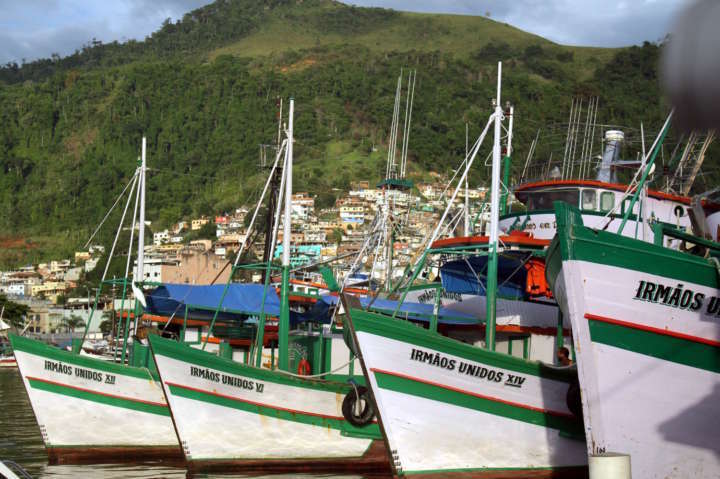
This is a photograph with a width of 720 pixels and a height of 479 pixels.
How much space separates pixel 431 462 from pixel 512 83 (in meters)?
189

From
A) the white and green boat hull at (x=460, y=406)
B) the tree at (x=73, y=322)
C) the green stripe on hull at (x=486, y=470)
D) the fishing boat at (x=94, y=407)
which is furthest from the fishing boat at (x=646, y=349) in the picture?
the tree at (x=73, y=322)

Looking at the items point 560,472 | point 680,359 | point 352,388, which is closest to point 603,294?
point 680,359

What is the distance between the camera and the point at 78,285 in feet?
510

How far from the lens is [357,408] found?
56.5ft

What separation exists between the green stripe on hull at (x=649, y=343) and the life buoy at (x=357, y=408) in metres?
6.11

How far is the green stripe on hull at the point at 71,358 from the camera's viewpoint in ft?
65.9

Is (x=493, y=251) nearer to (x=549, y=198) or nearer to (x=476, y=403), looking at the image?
(x=476, y=403)

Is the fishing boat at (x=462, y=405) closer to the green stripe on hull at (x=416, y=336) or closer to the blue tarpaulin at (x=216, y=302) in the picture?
the green stripe on hull at (x=416, y=336)

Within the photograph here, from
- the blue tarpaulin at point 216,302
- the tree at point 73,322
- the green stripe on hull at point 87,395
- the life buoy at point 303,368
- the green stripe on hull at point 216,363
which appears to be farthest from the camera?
the tree at point 73,322

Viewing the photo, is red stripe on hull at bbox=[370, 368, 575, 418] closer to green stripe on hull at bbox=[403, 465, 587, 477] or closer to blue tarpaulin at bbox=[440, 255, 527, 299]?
green stripe on hull at bbox=[403, 465, 587, 477]

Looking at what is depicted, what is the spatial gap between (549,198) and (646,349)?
31.0 ft

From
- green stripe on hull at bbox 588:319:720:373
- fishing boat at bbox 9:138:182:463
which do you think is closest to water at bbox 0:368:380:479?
fishing boat at bbox 9:138:182:463

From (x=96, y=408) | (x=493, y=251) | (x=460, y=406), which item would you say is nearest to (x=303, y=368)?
(x=96, y=408)

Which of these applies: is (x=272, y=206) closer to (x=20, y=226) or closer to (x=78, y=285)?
(x=78, y=285)
